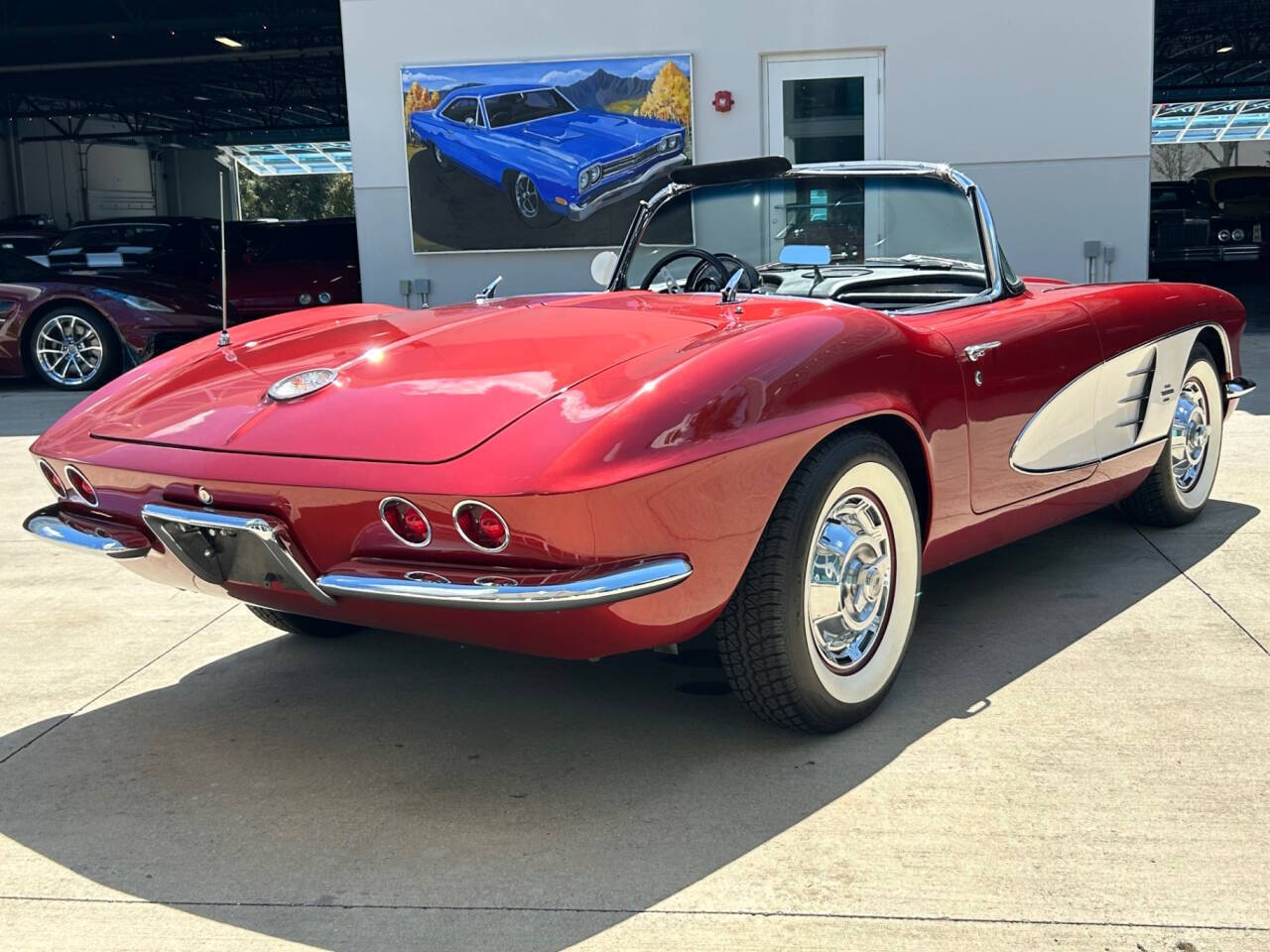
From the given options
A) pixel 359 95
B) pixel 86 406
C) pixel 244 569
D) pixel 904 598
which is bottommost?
pixel 904 598

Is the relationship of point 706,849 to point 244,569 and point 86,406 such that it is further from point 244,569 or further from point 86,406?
point 86,406

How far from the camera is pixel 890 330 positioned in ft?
9.80

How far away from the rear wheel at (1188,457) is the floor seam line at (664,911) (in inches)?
105

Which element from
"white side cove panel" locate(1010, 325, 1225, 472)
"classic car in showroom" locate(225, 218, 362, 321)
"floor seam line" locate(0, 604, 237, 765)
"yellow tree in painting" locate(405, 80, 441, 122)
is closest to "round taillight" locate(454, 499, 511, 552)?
"floor seam line" locate(0, 604, 237, 765)

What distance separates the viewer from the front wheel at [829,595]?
267 centimetres

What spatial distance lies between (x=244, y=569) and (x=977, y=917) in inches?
62.4

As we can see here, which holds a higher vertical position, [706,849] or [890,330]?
[890,330]

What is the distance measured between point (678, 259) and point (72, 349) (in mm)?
7834

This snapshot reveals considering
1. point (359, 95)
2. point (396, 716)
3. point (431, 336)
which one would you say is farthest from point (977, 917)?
point (359, 95)

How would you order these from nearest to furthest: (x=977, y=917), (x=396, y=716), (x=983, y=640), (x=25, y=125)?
(x=977, y=917)
(x=396, y=716)
(x=983, y=640)
(x=25, y=125)

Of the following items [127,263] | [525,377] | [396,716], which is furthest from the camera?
[127,263]

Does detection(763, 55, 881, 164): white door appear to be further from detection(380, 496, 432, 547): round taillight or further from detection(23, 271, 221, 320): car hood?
detection(380, 496, 432, 547): round taillight

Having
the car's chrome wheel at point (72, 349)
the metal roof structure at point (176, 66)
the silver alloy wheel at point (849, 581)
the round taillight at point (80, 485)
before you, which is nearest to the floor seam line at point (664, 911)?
the silver alloy wheel at point (849, 581)

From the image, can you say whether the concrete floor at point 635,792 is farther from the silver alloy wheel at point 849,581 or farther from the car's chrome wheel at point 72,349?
the car's chrome wheel at point 72,349
